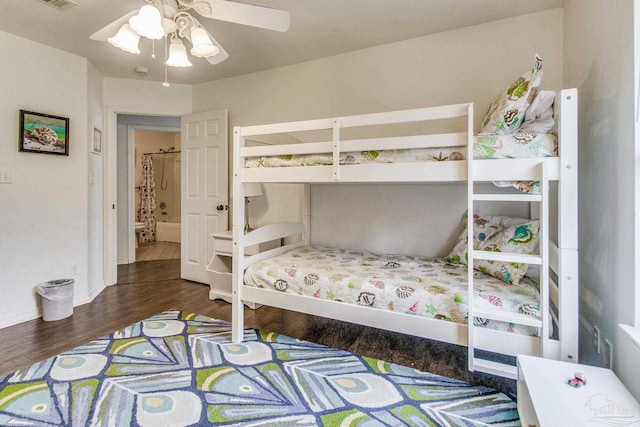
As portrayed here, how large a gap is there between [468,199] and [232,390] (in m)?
1.55

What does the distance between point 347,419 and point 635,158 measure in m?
1.62

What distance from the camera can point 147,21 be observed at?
157 centimetres

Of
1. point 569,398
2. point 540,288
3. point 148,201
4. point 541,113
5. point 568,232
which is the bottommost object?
point 569,398

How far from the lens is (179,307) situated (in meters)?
2.88

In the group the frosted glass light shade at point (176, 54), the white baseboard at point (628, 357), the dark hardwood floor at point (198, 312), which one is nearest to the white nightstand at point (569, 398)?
the white baseboard at point (628, 357)

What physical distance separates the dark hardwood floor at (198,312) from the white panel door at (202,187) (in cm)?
41

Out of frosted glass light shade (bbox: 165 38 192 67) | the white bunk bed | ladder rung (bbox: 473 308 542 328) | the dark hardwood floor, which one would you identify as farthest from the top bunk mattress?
the dark hardwood floor

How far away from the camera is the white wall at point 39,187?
253 centimetres

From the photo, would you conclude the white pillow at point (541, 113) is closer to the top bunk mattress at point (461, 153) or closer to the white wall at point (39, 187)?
the top bunk mattress at point (461, 153)

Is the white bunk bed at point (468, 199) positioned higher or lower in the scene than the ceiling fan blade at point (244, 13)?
lower

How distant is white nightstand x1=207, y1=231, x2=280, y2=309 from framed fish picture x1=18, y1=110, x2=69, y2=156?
1585 mm

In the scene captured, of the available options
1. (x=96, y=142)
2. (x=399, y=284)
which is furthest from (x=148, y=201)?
(x=399, y=284)

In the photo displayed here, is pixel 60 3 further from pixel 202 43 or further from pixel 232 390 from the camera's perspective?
pixel 232 390

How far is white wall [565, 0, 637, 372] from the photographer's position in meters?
1.29
